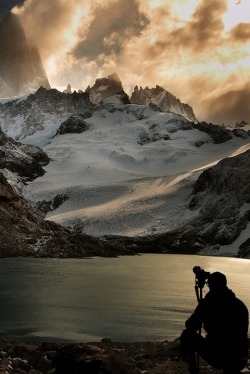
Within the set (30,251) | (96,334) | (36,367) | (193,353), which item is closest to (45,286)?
(96,334)

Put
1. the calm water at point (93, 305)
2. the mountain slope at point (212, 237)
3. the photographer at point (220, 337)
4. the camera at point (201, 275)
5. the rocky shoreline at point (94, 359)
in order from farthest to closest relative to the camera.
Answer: the mountain slope at point (212, 237), the calm water at point (93, 305), the rocky shoreline at point (94, 359), the camera at point (201, 275), the photographer at point (220, 337)

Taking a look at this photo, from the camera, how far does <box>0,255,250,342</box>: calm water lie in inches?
1368

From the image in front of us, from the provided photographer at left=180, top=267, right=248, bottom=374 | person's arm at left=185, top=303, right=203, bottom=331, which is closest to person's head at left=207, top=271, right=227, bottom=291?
photographer at left=180, top=267, right=248, bottom=374

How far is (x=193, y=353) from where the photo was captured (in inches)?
480

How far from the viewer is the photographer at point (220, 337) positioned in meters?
12.1

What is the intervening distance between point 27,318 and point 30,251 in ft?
277

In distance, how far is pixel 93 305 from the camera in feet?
159

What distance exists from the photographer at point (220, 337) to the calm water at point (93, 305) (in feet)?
66.9

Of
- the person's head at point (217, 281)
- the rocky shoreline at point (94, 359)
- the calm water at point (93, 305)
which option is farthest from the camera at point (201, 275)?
the calm water at point (93, 305)

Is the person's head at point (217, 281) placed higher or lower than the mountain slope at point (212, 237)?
lower

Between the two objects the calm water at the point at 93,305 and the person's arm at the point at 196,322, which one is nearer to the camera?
the person's arm at the point at 196,322

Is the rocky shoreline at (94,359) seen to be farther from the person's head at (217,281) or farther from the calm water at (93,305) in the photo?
the calm water at (93,305)

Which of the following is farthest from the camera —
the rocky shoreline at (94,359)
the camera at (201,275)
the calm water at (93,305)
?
the calm water at (93,305)

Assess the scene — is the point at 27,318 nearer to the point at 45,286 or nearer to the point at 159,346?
the point at 159,346
